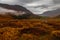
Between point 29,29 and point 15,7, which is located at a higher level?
point 15,7

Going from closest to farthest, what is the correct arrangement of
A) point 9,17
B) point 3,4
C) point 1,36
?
point 1,36
point 9,17
point 3,4

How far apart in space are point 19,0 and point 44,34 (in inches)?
60.7

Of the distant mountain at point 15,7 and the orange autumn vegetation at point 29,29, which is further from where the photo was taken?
the distant mountain at point 15,7

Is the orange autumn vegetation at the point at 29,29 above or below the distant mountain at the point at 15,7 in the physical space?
below

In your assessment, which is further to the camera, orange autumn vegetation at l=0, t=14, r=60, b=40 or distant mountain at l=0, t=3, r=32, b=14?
distant mountain at l=0, t=3, r=32, b=14

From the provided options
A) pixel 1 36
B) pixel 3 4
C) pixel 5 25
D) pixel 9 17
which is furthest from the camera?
pixel 3 4

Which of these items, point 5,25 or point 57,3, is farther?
point 57,3

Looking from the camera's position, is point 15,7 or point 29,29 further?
point 15,7

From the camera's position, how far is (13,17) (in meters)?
4.86

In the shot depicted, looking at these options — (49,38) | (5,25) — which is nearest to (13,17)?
(5,25)

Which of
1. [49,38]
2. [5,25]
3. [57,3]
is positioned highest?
[57,3]

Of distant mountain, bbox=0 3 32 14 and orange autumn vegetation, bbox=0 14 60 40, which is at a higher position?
distant mountain, bbox=0 3 32 14

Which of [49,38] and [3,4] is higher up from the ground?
[3,4]

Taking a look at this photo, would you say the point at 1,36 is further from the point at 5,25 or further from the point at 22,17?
the point at 22,17
